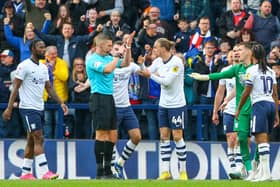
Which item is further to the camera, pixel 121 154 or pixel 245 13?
pixel 245 13

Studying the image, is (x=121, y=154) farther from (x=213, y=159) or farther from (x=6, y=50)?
(x=6, y=50)

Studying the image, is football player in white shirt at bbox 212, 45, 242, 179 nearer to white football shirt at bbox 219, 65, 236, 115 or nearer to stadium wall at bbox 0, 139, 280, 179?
white football shirt at bbox 219, 65, 236, 115

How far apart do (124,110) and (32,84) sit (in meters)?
1.82

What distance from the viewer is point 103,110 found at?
18875mm

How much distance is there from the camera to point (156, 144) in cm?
2197

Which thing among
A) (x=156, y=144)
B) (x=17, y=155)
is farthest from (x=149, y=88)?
(x=17, y=155)

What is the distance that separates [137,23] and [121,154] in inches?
148

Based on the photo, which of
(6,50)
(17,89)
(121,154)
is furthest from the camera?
(6,50)

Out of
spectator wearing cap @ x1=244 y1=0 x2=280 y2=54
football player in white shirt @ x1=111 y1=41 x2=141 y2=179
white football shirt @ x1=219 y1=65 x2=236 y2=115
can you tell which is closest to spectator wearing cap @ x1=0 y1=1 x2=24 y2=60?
football player in white shirt @ x1=111 y1=41 x2=141 y2=179

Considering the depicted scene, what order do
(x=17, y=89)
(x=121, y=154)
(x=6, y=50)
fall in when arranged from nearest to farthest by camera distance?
(x=17, y=89) → (x=121, y=154) → (x=6, y=50)

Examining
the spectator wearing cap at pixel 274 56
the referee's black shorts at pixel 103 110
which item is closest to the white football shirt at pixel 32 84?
the referee's black shorts at pixel 103 110

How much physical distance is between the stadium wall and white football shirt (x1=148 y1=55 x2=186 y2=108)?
1743mm

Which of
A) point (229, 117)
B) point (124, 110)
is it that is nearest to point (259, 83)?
point (229, 117)

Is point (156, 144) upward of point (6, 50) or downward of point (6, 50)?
downward
